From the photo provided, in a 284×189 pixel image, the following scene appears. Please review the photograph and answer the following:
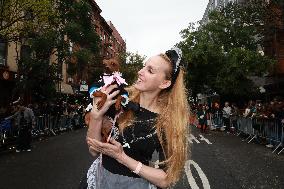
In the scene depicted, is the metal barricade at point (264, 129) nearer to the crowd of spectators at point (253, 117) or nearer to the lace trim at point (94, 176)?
the crowd of spectators at point (253, 117)

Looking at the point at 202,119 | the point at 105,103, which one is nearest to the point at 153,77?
the point at 105,103

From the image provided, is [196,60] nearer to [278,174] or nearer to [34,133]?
[34,133]

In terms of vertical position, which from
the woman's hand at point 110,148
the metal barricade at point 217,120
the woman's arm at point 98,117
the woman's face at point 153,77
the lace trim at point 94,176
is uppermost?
the woman's face at point 153,77

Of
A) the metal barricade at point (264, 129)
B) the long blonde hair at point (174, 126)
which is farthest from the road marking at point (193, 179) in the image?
the long blonde hair at point (174, 126)

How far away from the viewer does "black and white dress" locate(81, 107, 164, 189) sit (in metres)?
2.60

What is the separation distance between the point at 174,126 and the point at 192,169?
840 centimetres

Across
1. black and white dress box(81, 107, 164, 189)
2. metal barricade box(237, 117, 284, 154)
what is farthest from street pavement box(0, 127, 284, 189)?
black and white dress box(81, 107, 164, 189)

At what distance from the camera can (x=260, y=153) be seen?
15281mm

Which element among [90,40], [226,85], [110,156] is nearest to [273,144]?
[90,40]

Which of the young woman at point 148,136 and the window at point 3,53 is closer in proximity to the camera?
the young woman at point 148,136

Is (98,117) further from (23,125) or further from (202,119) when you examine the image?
(202,119)

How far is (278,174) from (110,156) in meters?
8.98

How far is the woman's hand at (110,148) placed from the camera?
8.04ft

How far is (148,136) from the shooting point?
104 inches
